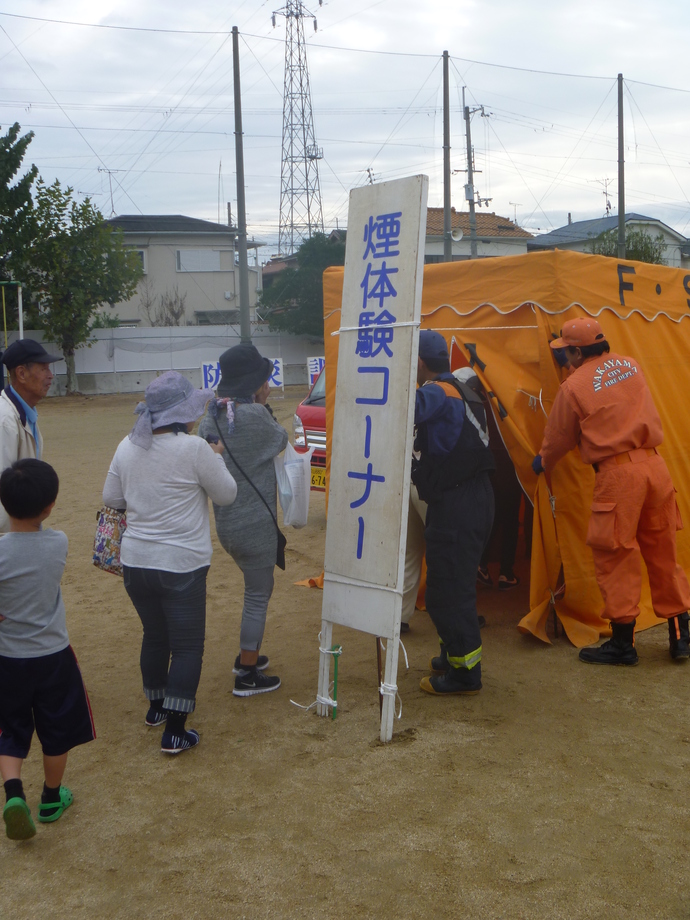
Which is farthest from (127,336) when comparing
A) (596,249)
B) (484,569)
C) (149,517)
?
(149,517)

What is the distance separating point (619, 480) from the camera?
14.8 ft

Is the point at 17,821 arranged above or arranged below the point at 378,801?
above

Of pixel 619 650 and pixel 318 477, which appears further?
pixel 318 477

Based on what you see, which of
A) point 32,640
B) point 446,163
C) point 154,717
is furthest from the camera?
point 446,163

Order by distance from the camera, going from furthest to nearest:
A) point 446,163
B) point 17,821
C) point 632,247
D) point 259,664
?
point 632,247
point 446,163
point 259,664
point 17,821

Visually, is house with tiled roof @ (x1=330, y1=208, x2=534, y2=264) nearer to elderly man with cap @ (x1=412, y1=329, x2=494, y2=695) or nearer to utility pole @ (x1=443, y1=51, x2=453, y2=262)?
utility pole @ (x1=443, y1=51, x2=453, y2=262)

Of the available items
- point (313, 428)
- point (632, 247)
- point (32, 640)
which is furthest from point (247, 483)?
point (632, 247)

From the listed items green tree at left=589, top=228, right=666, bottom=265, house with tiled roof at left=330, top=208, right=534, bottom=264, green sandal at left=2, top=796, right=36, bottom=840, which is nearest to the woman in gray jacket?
green sandal at left=2, top=796, right=36, bottom=840

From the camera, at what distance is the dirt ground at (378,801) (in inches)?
106

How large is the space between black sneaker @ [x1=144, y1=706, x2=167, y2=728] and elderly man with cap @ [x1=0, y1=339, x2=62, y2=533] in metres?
1.39

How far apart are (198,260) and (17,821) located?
1583 inches

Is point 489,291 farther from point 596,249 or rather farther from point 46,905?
point 596,249

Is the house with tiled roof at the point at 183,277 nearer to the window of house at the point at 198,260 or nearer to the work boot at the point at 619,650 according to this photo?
the window of house at the point at 198,260

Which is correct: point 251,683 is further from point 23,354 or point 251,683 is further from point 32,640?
point 23,354
